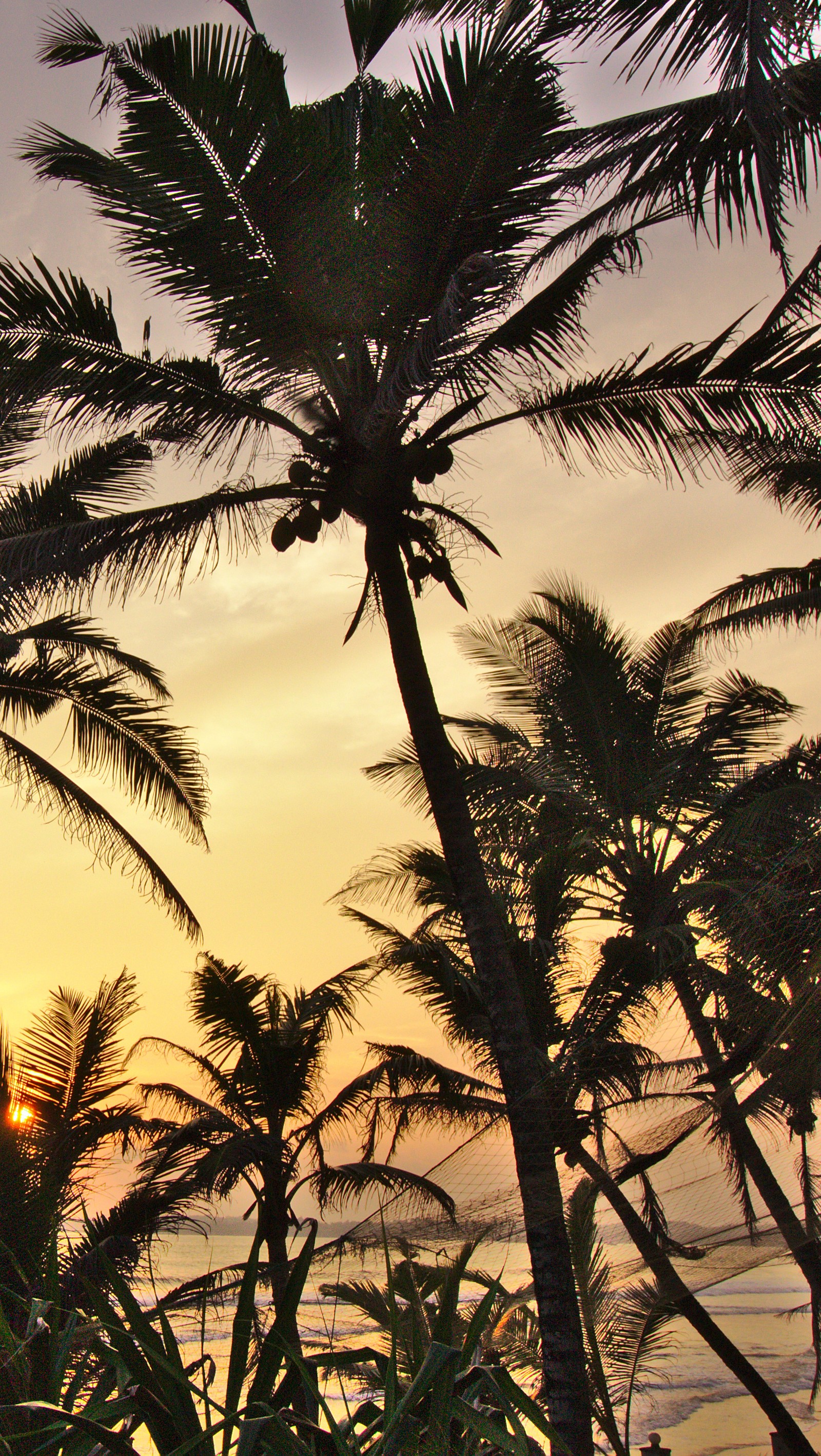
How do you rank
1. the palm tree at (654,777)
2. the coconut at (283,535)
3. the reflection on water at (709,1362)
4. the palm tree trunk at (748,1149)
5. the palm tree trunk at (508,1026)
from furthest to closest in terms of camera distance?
the reflection on water at (709,1362), the palm tree at (654,777), the coconut at (283,535), the palm tree trunk at (748,1149), the palm tree trunk at (508,1026)

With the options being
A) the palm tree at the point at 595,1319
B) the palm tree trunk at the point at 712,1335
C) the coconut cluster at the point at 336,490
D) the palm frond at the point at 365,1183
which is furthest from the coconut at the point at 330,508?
the palm frond at the point at 365,1183

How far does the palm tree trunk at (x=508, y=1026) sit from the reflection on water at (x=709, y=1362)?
945 mm

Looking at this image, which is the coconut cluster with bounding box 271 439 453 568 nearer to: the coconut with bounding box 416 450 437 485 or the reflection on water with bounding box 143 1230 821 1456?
the coconut with bounding box 416 450 437 485

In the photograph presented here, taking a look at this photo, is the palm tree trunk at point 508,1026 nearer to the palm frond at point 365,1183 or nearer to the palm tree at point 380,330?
the palm tree at point 380,330

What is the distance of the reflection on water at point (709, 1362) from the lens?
1252cm

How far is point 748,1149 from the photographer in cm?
788

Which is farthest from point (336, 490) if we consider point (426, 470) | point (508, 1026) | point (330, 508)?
point (508, 1026)

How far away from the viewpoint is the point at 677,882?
919 cm

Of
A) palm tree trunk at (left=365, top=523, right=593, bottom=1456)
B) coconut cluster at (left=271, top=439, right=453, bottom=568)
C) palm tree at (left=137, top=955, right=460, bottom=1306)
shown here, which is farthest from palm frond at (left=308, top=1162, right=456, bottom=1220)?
coconut cluster at (left=271, top=439, right=453, bottom=568)

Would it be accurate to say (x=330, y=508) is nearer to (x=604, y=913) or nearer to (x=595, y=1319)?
(x=604, y=913)

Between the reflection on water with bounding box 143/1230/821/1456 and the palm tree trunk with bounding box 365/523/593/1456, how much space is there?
3.10 feet

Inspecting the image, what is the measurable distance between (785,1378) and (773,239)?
2480 centimetres

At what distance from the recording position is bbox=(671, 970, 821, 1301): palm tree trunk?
210 inches

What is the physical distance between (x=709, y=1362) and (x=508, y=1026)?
1224 inches
